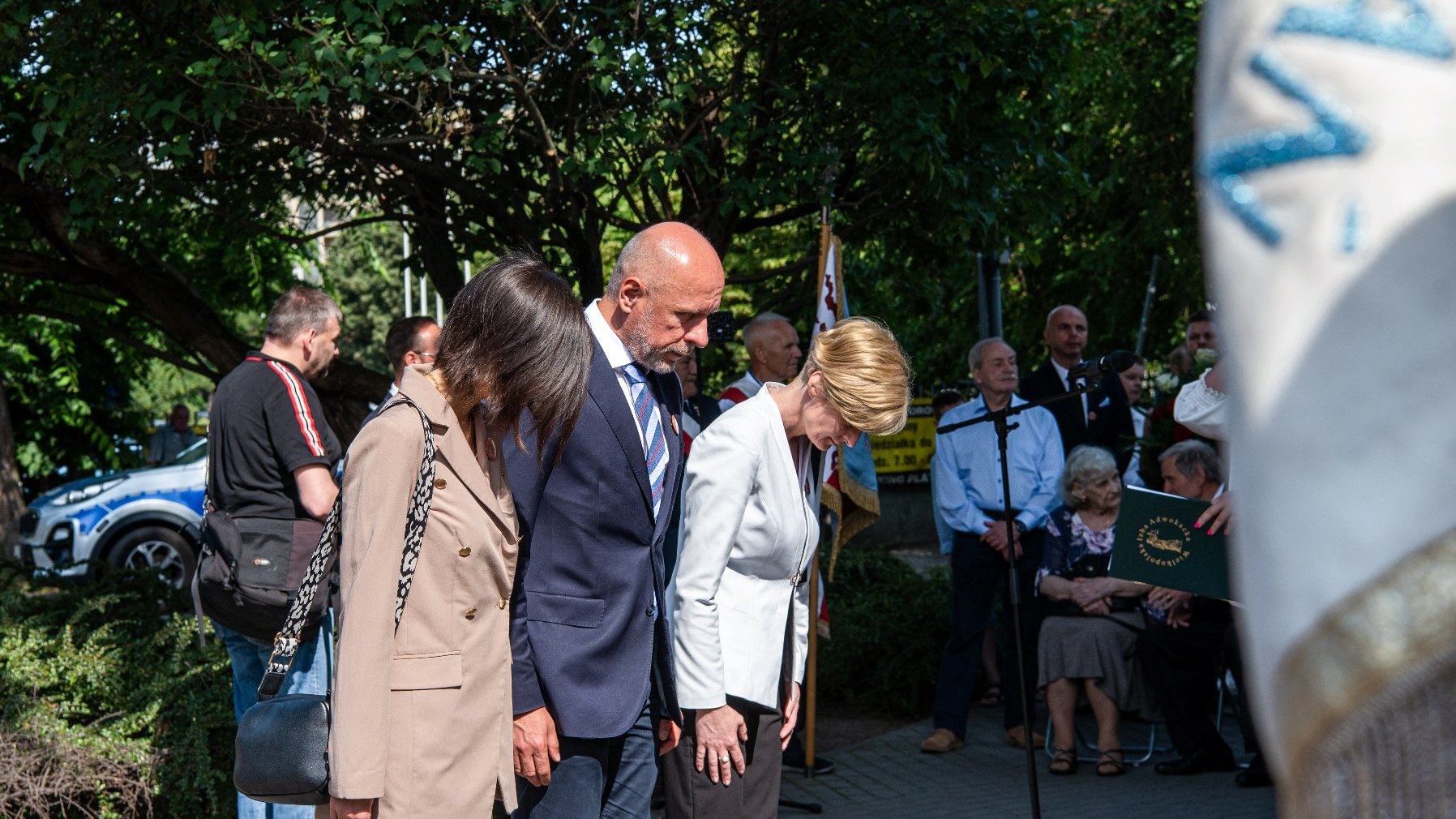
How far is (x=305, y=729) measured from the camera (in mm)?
3029

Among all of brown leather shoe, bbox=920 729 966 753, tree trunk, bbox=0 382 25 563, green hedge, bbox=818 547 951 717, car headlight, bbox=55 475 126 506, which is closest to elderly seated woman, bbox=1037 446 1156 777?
brown leather shoe, bbox=920 729 966 753

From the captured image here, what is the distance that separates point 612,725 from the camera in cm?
343

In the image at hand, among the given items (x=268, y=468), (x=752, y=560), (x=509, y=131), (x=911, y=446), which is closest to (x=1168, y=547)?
(x=752, y=560)

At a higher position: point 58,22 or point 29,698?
point 58,22

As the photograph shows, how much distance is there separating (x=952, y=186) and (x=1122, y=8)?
7804 mm

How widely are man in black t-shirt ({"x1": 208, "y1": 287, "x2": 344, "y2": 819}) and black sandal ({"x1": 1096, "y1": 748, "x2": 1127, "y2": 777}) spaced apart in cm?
412

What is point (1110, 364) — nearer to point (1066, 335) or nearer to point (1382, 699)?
point (1066, 335)

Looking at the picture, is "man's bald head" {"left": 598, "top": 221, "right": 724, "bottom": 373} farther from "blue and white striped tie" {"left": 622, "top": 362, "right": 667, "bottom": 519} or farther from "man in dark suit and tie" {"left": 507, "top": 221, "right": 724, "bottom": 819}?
"man in dark suit and tie" {"left": 507, "top": 221, "right": 724, "bottom": 819}

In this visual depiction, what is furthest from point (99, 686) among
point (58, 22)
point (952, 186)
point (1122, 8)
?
point (1122, 8)

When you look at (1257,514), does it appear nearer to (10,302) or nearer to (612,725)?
(612,725)

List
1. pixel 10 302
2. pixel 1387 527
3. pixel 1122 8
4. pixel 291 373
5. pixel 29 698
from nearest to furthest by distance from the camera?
pixel 1387 527
pixel 291 373
pixel 29 698
pixel 10 302
pixel 1122 8

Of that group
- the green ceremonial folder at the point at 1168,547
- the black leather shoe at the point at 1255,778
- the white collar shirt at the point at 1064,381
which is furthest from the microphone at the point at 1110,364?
the white collar shirt at the point at 1064,381

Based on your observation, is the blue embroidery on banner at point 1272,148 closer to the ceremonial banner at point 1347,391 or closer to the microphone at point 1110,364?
the ceremonial banner at point 1347,391

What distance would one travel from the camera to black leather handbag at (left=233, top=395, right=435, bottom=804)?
299 centimetres
